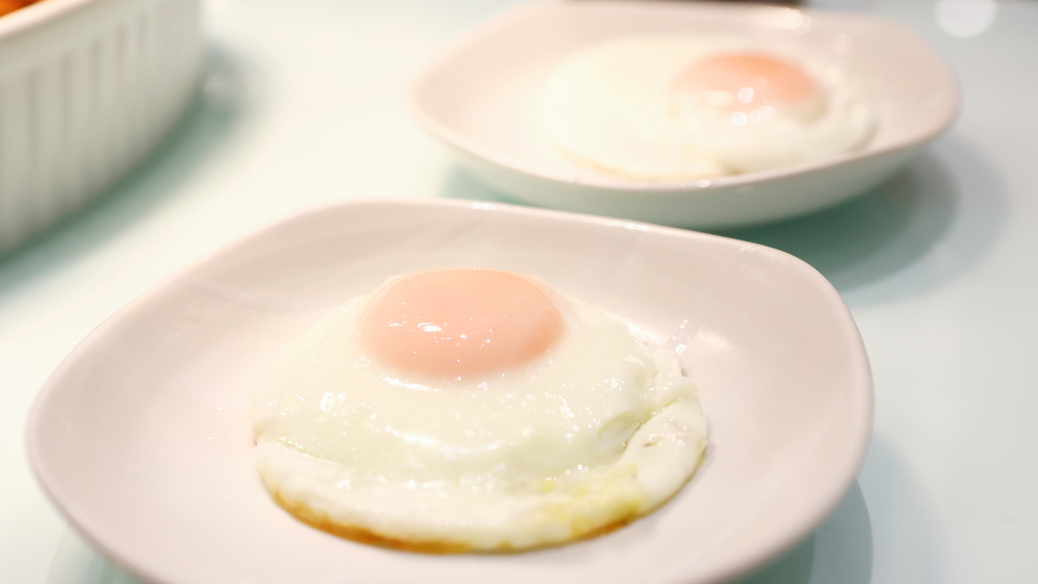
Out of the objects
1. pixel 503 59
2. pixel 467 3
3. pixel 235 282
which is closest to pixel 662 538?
pixel 235 282

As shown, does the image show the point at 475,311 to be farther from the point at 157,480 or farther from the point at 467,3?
the point at 467,3

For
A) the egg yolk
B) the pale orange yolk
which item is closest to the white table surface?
the egg yolk

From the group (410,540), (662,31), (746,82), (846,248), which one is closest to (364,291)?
(410,540)

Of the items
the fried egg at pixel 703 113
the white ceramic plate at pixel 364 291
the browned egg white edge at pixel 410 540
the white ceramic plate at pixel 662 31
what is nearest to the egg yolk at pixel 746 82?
the fried egg at pixel 703 113

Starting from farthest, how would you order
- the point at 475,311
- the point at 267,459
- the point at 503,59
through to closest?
the point at 503,59, the point at 475,311, the point at 267,459

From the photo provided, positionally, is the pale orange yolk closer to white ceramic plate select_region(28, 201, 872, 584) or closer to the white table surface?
white ceramic plate select_region(28, 201, 872, 584)

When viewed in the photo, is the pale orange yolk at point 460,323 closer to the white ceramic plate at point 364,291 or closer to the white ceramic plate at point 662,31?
the white ceramic plate at point 364,291

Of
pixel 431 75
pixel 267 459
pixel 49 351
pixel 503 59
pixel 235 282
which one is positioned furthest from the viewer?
pixel 503 59
